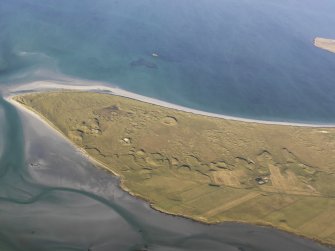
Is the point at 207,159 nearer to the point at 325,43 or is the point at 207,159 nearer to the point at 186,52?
the point at 186,52

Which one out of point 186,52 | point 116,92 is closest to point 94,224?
point 116,92

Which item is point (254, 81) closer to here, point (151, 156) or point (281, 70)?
point (281, 70)

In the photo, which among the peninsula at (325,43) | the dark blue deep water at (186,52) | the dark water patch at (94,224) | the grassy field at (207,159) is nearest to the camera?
the dark water patch at (94,224)

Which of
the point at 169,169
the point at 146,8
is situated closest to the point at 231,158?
the point at 169,169

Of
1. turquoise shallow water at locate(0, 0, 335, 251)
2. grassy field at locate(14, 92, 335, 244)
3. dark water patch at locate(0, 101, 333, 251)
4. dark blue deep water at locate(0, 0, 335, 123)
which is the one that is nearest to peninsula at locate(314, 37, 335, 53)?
dark blue deep water at locate(0, 0, 335, 123)

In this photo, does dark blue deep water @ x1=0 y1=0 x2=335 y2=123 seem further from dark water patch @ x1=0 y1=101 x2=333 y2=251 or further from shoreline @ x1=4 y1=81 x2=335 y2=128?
dark water patch @ x1=0 y1=101 x2=333 y2=251

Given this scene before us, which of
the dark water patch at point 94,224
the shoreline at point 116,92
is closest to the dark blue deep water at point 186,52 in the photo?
the shoreline at point 116,92

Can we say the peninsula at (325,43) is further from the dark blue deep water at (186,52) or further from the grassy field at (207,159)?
the grassy field at (207,159)
